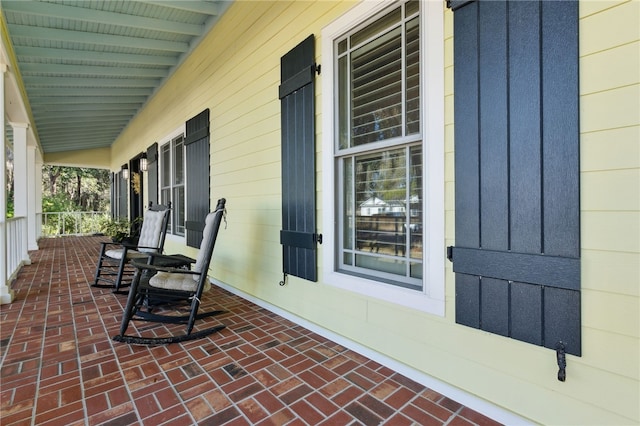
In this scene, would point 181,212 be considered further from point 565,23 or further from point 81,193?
point 81,193

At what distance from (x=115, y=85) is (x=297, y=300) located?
5.91 meters

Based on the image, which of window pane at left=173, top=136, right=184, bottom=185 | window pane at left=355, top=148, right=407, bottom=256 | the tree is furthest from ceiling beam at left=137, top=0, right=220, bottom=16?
the tree

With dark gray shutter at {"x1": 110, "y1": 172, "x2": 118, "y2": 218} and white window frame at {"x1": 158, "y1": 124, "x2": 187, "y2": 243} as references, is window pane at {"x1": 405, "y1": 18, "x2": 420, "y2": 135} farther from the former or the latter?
dark gray shutter at {"x1": 110, "y1": 172, "x2": 118, "y2": 218}

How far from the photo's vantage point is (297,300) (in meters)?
2.94

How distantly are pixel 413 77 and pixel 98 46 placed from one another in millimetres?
4847

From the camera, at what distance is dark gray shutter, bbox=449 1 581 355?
1.38m

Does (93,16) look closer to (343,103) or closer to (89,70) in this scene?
(89,70)

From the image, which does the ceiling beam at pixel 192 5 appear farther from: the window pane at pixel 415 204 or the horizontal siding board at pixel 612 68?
the horizontal siding board at pixel 612 68

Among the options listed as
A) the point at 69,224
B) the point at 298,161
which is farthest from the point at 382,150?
the point at 69,224

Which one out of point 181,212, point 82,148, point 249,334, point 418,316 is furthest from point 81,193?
point 418,316

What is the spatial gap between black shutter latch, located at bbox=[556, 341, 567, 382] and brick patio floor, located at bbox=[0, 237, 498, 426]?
1.48 ft

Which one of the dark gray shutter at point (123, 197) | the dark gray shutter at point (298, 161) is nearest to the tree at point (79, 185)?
the dark gray shutter at point (123, 197)

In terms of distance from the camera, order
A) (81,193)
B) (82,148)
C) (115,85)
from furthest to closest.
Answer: (81,193), (82,148), (115,85)

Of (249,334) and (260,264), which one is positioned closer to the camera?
(249,334)
